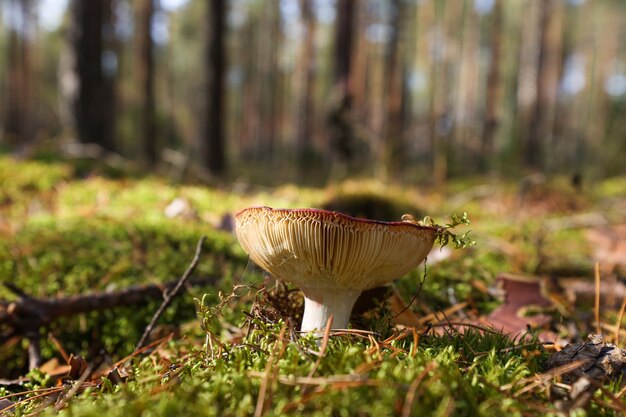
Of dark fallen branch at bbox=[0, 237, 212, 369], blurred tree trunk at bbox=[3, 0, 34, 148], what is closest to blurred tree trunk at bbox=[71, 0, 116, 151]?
dark fallen branch at bbox=[0, 237, 212, 369]

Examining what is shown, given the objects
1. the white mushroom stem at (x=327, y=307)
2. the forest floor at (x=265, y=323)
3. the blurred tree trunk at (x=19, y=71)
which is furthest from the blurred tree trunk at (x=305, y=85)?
the white mushroom stem at (x=327, y=307)

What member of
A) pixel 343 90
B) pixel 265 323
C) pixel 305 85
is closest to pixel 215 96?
pixel 343 90

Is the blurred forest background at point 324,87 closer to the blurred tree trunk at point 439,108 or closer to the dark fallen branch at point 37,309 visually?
the blurred tree trunk at point 439,108

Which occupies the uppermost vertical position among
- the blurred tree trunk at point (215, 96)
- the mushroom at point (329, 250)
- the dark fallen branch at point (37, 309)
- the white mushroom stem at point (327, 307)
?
the blurred tree trunk at point (215, 96)

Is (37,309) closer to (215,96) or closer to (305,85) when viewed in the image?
(215,96)

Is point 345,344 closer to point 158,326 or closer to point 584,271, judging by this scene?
point 158,326

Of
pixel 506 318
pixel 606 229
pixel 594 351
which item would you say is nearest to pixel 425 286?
pixel 506 318
